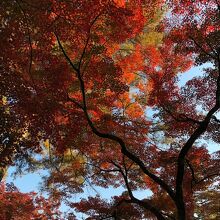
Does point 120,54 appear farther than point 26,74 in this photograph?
Yes

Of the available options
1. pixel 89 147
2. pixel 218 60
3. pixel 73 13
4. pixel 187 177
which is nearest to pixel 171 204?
pixel 187 177

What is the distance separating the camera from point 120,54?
72.9 feet

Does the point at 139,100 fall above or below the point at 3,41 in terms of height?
above

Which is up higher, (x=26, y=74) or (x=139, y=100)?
(x=139, y=100)

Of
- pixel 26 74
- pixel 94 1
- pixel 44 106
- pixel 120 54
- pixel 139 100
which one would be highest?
pixel 120 54

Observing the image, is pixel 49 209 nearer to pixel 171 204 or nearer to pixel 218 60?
pixel 171 204

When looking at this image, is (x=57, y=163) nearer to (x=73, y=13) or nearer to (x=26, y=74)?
(x=26, y=74)

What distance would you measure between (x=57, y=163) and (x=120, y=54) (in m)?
7.89

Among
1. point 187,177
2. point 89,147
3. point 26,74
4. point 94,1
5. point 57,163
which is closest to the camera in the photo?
point 94,1

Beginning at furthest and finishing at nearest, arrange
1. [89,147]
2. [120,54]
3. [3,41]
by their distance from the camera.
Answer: [120,54]
[89,147]
[3,41]

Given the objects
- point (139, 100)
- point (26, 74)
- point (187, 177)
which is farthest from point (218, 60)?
point (139, 100)

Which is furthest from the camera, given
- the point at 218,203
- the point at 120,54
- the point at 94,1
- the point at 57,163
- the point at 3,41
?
the point at 120,54

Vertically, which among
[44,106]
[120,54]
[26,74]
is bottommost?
[44,106]

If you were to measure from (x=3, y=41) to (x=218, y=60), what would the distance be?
7066 millimetres
